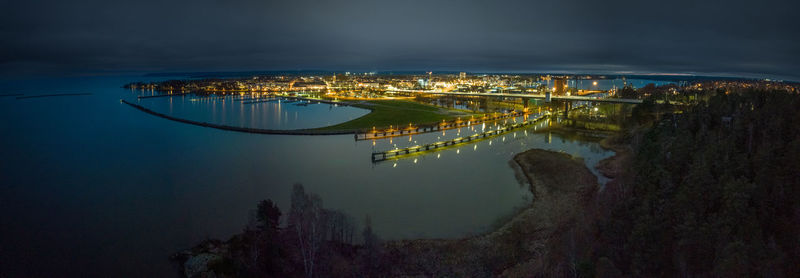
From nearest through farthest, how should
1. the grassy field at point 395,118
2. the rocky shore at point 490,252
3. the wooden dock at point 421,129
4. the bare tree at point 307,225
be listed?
the bare tree at point 307,225, the rocky shore at point 490,252, the wooden dock at point 421,129, the grassy field at point 395,118

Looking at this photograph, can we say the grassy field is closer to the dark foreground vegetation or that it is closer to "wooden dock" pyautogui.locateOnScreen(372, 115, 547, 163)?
"wooden dock" pyautogui.locateOnScreen(372, 115, 547, 163)

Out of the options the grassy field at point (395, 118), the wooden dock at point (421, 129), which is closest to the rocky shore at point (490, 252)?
the wooden dock at point (421, 129)

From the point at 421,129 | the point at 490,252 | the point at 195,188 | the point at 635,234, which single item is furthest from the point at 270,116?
the point at 635,234

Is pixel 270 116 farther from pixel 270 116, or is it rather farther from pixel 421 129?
pixel 421 129

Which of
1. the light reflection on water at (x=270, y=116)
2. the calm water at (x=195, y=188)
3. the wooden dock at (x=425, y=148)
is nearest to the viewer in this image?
the calm water at (x=195, y=188)

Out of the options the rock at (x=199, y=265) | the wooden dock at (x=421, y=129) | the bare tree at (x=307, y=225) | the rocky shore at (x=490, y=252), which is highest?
the wooden dock at (x=421, y=129)

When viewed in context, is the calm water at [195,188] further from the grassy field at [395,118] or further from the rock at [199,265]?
the grassy field at [395,118]

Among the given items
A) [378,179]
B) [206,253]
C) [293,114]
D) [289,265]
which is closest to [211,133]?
[293,114]

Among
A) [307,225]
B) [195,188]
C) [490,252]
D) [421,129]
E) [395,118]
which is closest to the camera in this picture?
[307,225]
